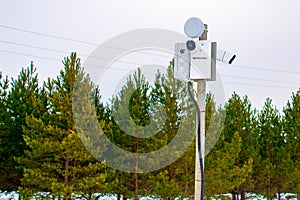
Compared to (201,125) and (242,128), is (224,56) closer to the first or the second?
(201,125)

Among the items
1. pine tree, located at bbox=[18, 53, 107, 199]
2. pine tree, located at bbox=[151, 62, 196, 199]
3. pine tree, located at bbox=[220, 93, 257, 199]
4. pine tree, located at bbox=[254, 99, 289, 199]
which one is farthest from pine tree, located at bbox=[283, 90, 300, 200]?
pine tree, located at bbox=[18, 53, 107, 199]

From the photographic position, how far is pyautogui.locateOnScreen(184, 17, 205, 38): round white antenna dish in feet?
10.3

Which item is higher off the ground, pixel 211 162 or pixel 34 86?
pixel 34 86

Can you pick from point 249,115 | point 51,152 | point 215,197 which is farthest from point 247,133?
point 51,152

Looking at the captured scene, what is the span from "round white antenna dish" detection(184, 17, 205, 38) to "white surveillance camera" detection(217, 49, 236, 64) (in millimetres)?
210

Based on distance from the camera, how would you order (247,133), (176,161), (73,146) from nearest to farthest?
(73,146) < (176,161) < (247,133)

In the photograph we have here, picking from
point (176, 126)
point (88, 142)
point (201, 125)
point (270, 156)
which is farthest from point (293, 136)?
point (201, 125)

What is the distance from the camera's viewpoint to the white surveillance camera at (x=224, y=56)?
3160 millimetres

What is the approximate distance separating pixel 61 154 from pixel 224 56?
7.40 m

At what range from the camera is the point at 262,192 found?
14.1 meters

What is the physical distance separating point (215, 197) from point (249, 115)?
12.6ft

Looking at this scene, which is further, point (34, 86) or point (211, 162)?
point (34, 86)

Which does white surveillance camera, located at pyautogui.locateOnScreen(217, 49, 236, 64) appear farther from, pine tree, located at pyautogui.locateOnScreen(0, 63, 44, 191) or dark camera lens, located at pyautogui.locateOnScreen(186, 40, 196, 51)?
pine tree, located at pyautogui.locateOnScreen(0, 63, 44, 191)

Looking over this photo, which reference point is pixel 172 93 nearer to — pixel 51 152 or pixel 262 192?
pixel 51 152
